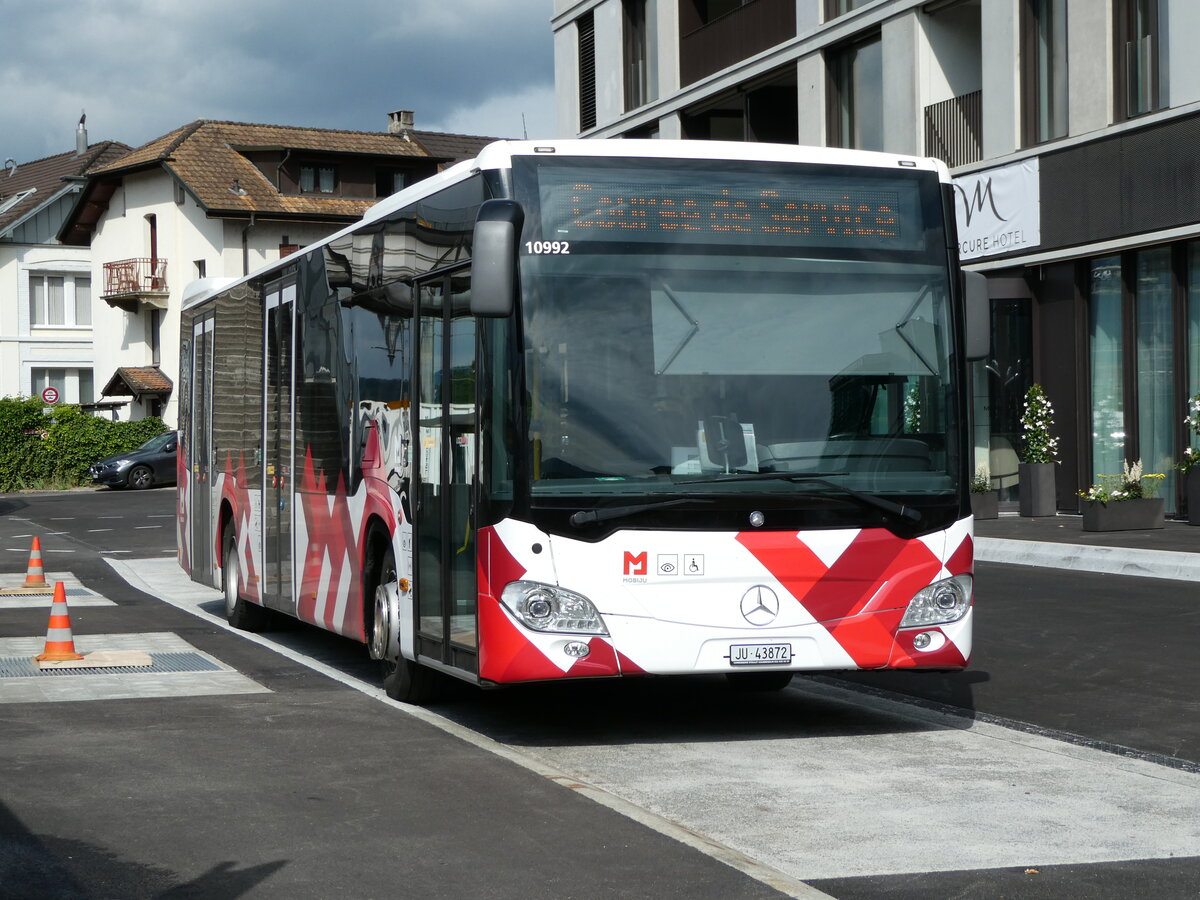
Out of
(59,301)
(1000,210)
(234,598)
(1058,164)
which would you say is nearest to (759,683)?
(234,598)

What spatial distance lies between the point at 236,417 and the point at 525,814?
8282mm

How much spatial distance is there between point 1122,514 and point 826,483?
1312 centimetres

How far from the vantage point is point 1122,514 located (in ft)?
67.9

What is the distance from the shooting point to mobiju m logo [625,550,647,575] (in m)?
8.29

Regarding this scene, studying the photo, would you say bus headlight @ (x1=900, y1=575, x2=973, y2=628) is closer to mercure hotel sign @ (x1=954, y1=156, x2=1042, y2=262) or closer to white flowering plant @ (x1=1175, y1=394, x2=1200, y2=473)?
white flowering plant @ (x1=1175, y1=394, x2=1200, y2=473)

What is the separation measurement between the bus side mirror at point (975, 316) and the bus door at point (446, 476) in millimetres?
2530

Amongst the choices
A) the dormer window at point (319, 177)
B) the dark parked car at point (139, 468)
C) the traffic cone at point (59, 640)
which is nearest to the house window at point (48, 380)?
the dormer window at point (319, 177)

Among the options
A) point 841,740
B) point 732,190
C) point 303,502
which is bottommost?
point 841,740

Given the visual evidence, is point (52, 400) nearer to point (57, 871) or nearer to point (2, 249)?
point (2, 249)

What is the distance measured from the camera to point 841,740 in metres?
8.89

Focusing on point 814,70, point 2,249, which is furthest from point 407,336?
point 2,249

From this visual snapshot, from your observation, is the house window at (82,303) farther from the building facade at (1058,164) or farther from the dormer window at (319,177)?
the building facade at (1058,164)

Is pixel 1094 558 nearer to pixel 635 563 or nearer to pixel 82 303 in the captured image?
pixel 635 563

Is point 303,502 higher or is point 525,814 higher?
point 303,502
